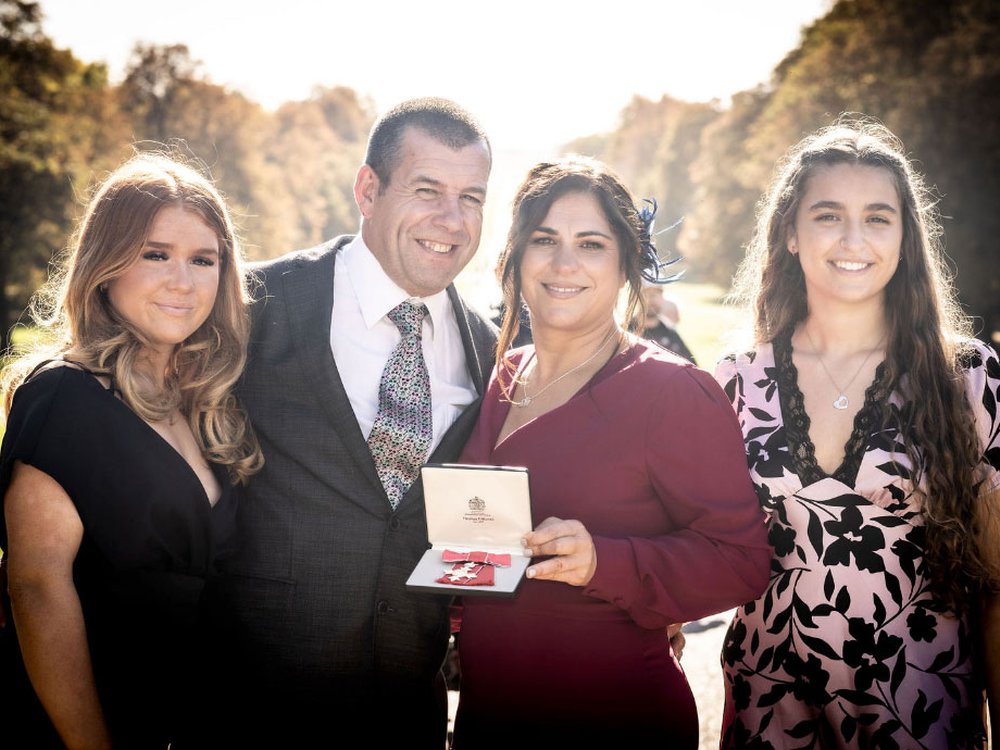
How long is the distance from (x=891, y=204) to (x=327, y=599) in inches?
103

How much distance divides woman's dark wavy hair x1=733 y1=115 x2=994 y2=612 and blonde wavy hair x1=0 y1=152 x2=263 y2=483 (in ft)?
7.12

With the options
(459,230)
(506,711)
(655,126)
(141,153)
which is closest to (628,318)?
(459,230)

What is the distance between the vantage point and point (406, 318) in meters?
3.43

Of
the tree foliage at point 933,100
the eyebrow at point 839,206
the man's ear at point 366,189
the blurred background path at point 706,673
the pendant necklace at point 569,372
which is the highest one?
the tree foliage at point 933,100

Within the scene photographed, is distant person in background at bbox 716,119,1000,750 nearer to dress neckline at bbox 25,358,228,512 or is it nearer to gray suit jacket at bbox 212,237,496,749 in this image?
gray suit jacket at bbox 212,237,496,749

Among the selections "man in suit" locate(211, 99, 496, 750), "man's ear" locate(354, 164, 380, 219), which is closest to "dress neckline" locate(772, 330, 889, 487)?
"man in suit" locate(211, 99, 496, 750)

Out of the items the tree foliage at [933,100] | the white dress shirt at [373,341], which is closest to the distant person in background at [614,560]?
the white dress shirt at [373,341]

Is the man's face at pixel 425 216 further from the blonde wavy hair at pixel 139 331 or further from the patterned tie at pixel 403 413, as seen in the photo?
the blonde wavy hair at pixel 139 331

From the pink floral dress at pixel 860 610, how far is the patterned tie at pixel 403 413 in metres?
1.28

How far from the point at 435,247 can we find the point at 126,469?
4.95ft

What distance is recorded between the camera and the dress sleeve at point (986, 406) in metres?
2.91

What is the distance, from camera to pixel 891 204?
126 inches

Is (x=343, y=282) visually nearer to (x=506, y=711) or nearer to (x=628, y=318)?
(x=628, y=318)

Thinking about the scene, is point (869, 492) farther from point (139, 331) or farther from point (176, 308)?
point (139, 331)
